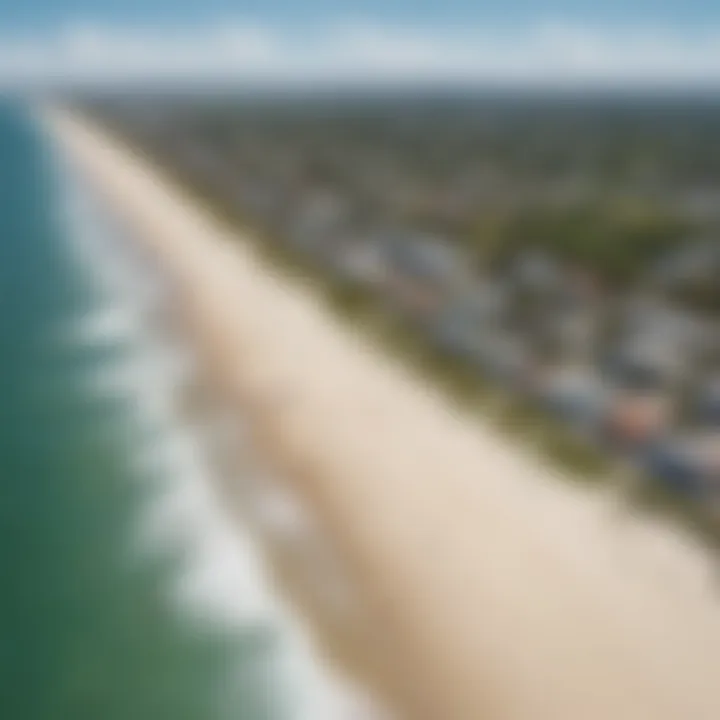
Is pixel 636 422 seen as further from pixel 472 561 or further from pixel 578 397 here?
pixel 472 561

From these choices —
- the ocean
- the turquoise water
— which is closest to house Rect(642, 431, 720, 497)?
the ocean

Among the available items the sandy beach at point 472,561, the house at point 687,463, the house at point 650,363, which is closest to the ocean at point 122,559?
the sandy beach at point 472,561

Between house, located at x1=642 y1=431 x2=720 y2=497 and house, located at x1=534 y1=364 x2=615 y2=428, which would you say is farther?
house, located at x1=534 y1=364 x2=615 y2=428

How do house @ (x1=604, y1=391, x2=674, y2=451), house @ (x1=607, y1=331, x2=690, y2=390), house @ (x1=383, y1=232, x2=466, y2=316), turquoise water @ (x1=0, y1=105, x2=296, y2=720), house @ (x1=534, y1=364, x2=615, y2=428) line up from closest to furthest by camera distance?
turquoise water @ (x1=0, y1=105, x2=296, y2=720) < house @ (x1=604, y1=391, x2=674, y2=451) < house @ (x1=534, y1=364, x2=615, y2=428) < house @ (x1=607, y1=331, x2=690, y2=390) < house @ (x1=383, y1=232, x2=466, y2=316)

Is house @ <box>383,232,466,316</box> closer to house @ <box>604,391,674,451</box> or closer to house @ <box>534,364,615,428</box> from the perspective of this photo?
house @ <box>534,364,615,428</box>

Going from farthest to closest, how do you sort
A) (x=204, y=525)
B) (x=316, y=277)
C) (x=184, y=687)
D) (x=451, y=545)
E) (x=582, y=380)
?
(x=316, y=277), (x=582, y=380), (x=204, y=525), (x=451, y=545), (x=184, y=687)

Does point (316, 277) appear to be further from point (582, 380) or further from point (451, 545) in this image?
point (451, 545)

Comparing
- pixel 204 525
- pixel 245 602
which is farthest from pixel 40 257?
pixel 245 602
